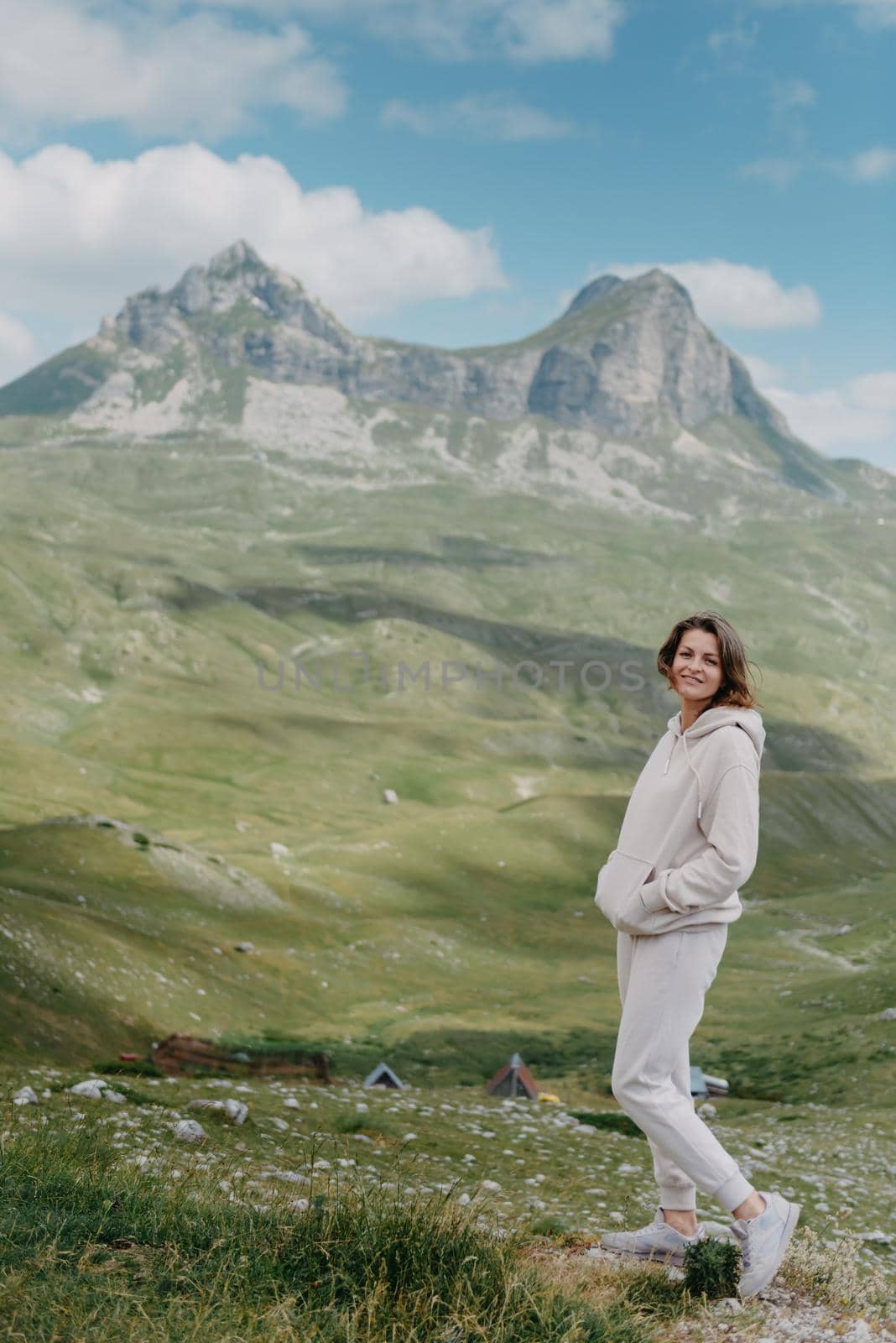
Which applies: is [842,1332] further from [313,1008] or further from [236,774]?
[236,774]

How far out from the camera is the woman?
8.38 metres

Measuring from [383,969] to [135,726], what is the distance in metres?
139

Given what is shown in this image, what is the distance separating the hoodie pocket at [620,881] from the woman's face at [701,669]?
142cm

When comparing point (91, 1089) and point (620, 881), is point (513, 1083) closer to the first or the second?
point (91, 1089)

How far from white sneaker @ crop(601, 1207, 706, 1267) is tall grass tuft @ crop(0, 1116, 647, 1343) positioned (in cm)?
140

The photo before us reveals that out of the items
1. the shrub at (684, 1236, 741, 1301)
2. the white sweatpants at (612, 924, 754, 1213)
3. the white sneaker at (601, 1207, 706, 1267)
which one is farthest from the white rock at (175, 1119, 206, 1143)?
the shrub at (684, 1236, 741, 1301)

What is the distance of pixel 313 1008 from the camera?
4800cm

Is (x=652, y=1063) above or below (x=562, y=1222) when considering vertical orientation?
above

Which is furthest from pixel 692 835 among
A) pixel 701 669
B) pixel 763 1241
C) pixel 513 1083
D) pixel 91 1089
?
pixel 513 1083

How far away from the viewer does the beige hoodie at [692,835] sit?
328 inches

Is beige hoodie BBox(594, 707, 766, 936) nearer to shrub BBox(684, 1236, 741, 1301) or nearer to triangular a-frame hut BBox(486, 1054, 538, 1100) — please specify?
shrub BBox(684, 1236, 741, 1301)

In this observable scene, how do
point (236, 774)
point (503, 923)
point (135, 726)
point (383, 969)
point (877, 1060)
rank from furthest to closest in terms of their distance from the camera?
point (135, 726) < point (236, 774) < point (503, 923) < point (383, 969) < point (877, 1060)

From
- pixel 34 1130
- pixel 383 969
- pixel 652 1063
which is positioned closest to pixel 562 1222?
pixel 652 1063

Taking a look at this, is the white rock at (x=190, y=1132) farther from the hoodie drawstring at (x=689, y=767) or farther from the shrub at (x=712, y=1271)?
the hoodie drawstring at (x=689, y=767)
